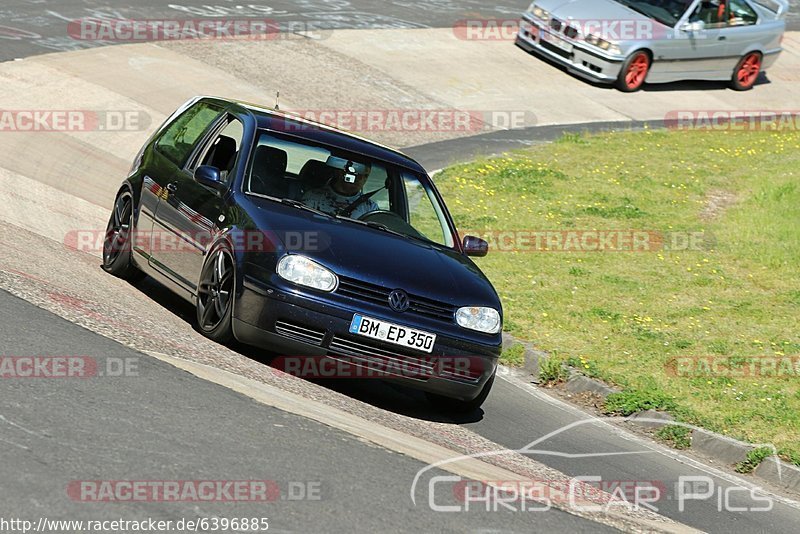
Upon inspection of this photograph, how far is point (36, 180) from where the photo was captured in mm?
13797

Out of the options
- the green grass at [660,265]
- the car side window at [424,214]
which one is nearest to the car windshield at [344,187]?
the car side window at [424,214]

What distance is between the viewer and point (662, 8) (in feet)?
79.8

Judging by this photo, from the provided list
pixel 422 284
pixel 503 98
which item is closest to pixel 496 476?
pixel 422 284

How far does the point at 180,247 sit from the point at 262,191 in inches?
30.9

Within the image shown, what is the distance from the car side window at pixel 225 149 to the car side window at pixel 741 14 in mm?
17650

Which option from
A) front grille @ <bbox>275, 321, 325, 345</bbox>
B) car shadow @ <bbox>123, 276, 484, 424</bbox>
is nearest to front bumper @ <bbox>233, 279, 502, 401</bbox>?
front grille @ <bbox>275, 321, 325, 345</bbox>

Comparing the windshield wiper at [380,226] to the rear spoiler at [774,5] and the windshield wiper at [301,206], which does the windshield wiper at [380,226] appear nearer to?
the windshield wiper at [301,206]

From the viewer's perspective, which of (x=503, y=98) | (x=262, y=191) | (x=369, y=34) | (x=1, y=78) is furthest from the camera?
(x=369, y=34)

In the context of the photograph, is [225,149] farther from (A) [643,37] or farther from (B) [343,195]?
(A) [643,37]

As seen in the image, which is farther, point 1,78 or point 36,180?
point 1,78

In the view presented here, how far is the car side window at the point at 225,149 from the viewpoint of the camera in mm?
9500

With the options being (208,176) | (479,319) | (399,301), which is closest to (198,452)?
(399,301)

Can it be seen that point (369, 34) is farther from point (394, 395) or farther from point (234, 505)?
point (234, 505)

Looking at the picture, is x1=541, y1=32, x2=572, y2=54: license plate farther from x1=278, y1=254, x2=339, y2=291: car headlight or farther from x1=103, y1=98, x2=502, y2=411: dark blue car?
x1=278, y1=254, x2=339, y2=291: car headlight
